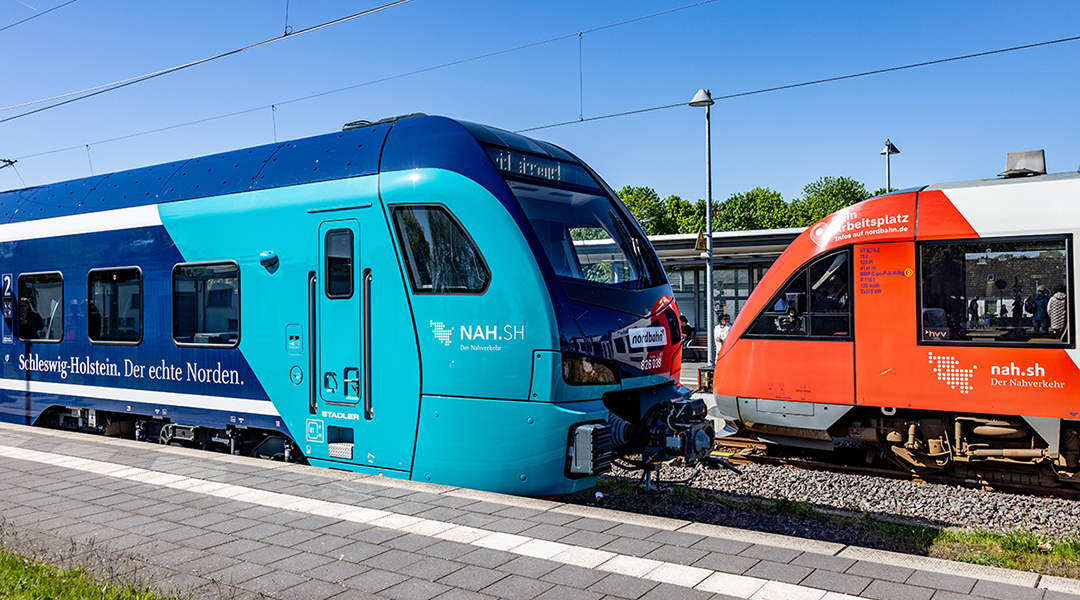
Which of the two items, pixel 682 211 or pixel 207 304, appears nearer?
pixel 207 304

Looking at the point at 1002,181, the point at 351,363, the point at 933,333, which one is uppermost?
the point at 1002,181

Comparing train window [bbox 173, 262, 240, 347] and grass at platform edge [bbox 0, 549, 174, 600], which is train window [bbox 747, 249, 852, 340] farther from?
grass at platform edge [bbox 0, 549, 174, 600]

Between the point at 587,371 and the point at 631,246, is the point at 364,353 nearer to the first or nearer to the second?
the point at 587,371

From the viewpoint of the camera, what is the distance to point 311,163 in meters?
7.12

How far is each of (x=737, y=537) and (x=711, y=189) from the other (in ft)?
53.6

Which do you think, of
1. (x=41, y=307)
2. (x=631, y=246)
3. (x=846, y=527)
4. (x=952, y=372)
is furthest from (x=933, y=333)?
(x=41, y=307)

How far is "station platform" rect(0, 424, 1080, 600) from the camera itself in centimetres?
406

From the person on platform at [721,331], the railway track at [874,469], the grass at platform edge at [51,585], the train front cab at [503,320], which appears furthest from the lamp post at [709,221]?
the grass at platform edge at [51,585]

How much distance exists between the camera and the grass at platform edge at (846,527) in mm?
5645

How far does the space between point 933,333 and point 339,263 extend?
5.96 m

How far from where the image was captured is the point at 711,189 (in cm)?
2039

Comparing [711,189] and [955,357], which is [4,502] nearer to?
[955,357]

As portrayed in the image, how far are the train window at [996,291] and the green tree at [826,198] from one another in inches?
2713

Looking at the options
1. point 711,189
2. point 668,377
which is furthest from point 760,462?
point 711,189
